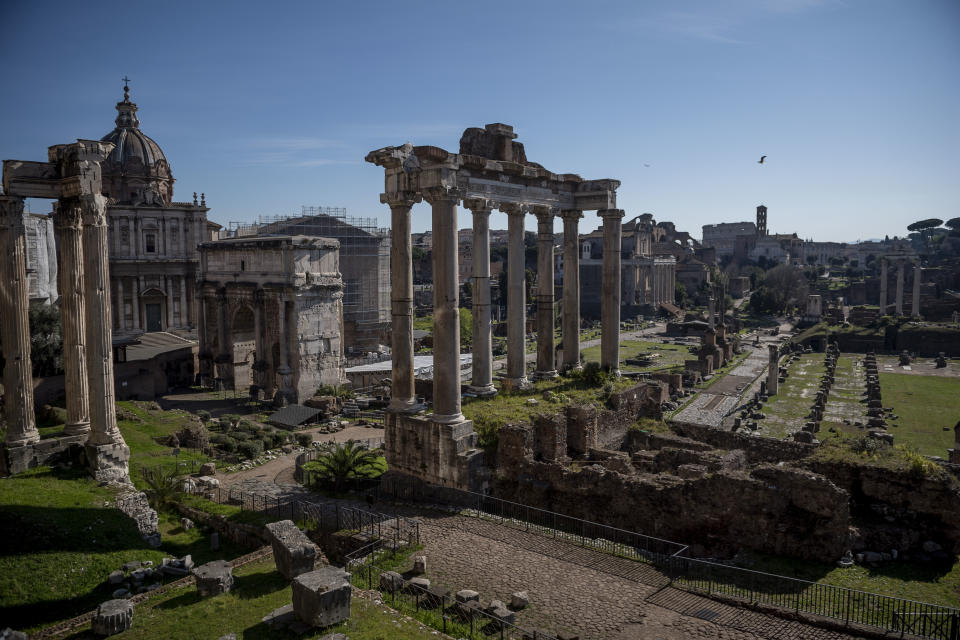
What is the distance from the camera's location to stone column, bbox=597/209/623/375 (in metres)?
22.8

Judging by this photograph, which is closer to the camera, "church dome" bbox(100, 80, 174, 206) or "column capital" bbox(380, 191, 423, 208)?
"column capital" bbox(380, 191, 423, 208)

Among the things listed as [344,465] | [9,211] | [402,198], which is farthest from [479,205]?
[9,211]

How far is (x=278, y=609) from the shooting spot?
35.5 feet

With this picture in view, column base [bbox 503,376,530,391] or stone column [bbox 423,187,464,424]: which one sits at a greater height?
stone column [bbox 423,187,464,424]

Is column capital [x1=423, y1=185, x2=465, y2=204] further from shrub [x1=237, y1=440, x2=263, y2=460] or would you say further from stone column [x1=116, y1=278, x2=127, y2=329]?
stone column [x1=116, y1=278, x2=127, y2=329]

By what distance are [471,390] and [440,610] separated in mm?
10090

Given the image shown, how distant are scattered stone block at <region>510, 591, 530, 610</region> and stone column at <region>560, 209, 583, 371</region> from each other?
A: 1245cm

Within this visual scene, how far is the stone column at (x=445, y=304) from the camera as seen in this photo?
55.0ft

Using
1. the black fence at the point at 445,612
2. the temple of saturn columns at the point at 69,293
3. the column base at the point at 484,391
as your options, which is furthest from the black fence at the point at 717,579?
the temple of saturn columns at the point at 69,293

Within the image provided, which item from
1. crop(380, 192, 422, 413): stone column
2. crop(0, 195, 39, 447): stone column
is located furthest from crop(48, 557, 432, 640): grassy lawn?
crop(0, 195, 39, 447): stone column

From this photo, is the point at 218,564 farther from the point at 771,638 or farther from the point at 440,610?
the point at 771,638

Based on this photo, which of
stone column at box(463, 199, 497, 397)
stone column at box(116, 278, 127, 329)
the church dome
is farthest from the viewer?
the church dome

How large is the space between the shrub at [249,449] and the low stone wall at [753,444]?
16279mm

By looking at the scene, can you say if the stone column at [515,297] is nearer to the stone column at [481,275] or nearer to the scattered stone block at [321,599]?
the stone column at [481,275]
